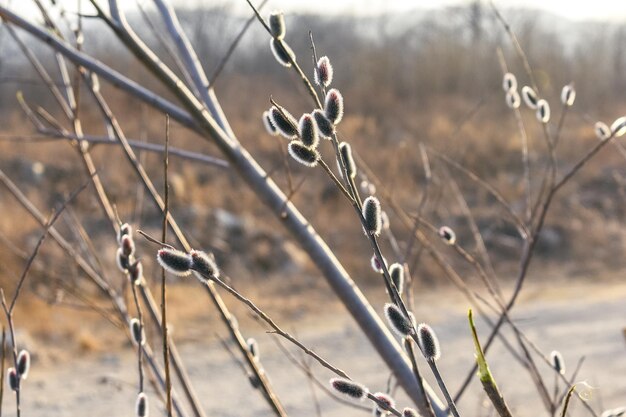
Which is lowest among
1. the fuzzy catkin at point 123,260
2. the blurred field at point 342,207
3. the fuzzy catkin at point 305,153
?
the fuzzy catkin at point 305,153

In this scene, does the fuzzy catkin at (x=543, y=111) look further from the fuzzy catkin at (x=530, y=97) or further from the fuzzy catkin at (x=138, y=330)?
the fuzzy catkin at (x=138, y=330)

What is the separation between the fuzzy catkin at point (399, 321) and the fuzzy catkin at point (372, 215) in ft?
0.27

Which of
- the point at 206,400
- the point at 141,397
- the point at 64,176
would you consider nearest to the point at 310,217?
the point at 64,176

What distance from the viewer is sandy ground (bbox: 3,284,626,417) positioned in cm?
591

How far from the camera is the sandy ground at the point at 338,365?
233 inches

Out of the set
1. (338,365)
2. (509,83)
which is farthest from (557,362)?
(338,365)

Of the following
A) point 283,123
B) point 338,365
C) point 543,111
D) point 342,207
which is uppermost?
point 342,207

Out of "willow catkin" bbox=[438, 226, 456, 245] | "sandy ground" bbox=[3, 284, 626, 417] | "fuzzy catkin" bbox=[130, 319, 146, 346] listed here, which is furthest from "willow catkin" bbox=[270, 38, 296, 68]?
"sandy ground" bbox=[3, 284, 626, 417]

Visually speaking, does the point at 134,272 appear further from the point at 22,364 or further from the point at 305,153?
the point at 305,153

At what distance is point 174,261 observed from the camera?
881 mm

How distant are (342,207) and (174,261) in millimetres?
12572

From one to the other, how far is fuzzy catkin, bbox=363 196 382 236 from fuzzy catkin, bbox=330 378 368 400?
0.51ft

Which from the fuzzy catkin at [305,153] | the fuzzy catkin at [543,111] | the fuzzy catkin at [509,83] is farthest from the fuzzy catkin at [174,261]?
the fuzzy catkin at [509,83]

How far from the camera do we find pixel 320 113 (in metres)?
0.89
